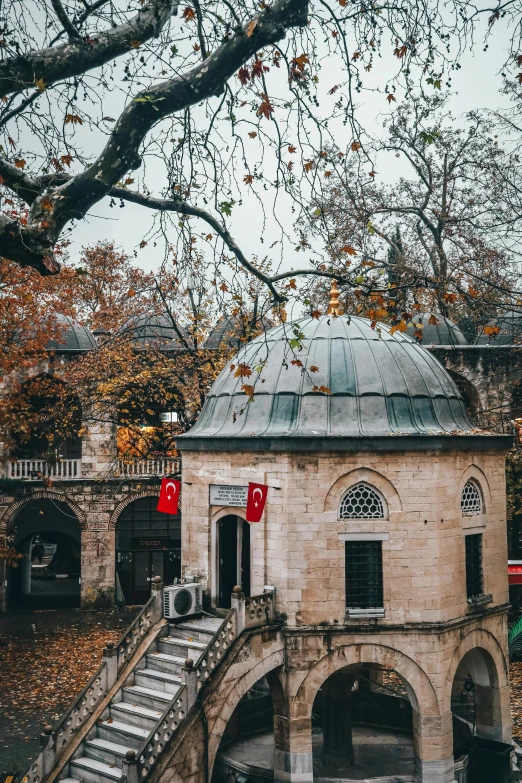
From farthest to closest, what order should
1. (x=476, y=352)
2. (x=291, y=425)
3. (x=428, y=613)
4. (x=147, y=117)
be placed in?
(x=476, y=352) → (x=291, y=425) → (x=428, y=613) → (x=147, y=117)

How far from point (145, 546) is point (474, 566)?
2057 centimetres

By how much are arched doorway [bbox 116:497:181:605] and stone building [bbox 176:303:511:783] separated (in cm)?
1768

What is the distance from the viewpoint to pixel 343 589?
14852 millimetres

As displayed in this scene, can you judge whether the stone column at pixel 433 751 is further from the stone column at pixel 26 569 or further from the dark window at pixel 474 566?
the stone column at pixel 26 569

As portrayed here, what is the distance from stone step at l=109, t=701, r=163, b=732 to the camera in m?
14.1

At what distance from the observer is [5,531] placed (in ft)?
105

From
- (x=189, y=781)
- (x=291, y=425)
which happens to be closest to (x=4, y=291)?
(x=291, y=425)

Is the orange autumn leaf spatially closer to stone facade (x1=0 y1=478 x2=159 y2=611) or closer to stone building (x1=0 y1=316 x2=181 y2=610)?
stone building (x1=0 y1=316 x2=181 y2=610)

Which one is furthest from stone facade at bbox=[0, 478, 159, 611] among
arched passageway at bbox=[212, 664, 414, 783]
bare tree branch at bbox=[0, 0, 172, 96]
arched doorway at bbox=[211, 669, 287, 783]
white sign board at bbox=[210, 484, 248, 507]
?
bare tree branch at bbox=[0, 0, 172, 96]

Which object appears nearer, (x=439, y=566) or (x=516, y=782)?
(x=439, y=566)

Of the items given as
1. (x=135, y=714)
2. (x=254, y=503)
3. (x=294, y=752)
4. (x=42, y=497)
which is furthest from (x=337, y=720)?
(x=42, y=497)

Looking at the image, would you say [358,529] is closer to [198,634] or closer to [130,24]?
[198,634]

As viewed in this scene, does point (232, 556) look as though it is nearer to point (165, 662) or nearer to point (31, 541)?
point (165, 662)

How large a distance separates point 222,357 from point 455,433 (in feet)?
32.3
